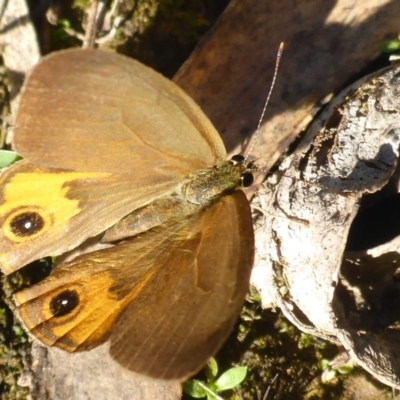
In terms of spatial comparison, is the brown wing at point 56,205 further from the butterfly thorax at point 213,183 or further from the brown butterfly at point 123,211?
the butterfly thorax at point 213,183

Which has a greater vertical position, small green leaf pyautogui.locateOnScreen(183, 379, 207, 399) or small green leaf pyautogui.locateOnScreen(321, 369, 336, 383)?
small green leaf pyautogui.locateOnScreen(183, 379, 207, 399)

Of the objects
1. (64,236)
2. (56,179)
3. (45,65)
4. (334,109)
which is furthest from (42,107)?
(334,109)

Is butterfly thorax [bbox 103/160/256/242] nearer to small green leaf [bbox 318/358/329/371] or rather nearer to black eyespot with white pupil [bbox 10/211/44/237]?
black eyespot with white pupil [bbox 10/211/44/237]

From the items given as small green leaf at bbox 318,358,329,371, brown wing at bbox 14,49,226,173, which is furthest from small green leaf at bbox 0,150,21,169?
small green leaf at bbox 318,358,329,371

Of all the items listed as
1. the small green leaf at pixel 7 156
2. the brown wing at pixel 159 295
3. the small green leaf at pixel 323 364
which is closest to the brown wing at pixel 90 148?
the brown wing at pixel 159 295

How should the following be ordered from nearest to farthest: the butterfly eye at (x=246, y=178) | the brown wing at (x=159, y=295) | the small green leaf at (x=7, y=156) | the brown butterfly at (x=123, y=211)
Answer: the brown wing at (x=159, y=295)
the brown butterfly at (x=123, y=211)
the butterfly eye at (x=246, y=178)
the small green leaf at (x=7, y=156)

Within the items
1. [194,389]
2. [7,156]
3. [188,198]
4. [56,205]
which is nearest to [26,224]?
[56,205]
